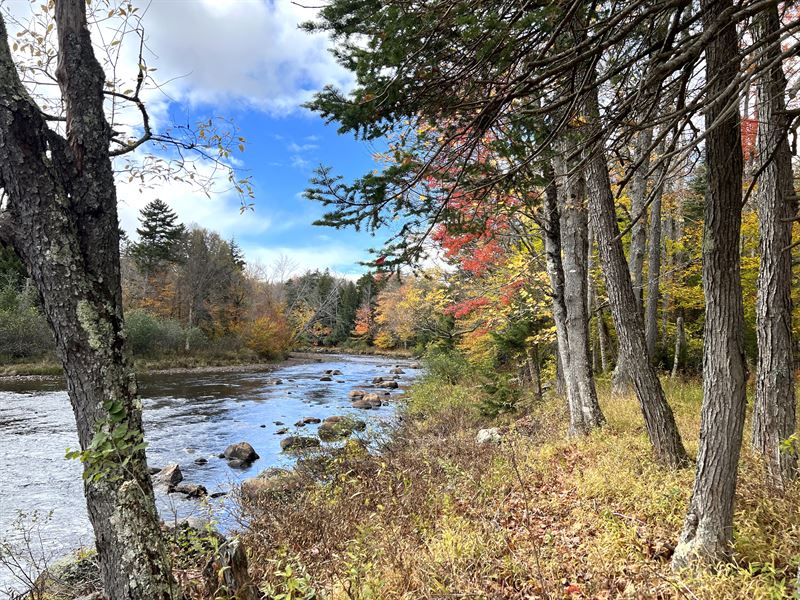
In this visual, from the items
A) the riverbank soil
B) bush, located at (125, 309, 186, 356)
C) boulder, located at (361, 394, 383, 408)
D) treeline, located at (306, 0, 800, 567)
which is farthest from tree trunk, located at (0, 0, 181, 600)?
bush, located at (125, 309, 186, 356)

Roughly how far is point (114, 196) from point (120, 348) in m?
0.99

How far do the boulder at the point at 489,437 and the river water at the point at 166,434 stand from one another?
118 inches

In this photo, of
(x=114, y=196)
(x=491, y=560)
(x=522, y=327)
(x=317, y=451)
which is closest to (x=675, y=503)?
(x=491, y=560)

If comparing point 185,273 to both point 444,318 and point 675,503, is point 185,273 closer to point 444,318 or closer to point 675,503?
point 444,318

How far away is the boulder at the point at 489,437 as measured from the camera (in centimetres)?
755

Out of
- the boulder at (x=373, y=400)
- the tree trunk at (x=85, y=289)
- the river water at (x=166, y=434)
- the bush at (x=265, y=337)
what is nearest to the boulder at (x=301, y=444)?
the river water at (x=166, y=434)

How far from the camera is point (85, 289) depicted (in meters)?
2.71

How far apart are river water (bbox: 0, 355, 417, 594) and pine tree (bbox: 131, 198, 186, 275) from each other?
14.6 meters

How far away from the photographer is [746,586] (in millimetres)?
2828

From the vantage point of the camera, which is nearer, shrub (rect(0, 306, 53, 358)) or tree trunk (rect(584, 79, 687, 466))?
tree trunk (rect(584, 79, 687, 466))

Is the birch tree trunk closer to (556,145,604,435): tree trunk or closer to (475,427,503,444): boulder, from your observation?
(556,145,604,435): tree trunk

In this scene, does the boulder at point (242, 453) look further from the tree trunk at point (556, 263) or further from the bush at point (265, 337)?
the bush at point (265, 337)

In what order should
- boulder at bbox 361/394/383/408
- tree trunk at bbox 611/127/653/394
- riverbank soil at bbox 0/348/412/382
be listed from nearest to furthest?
1. tree trunk at bbox 611/127/653/394
2. boulder at bbox 361/394/383/408
3. riverbank soil at bbox 0/348/412/382

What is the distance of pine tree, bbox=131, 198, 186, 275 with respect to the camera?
1384 inches
